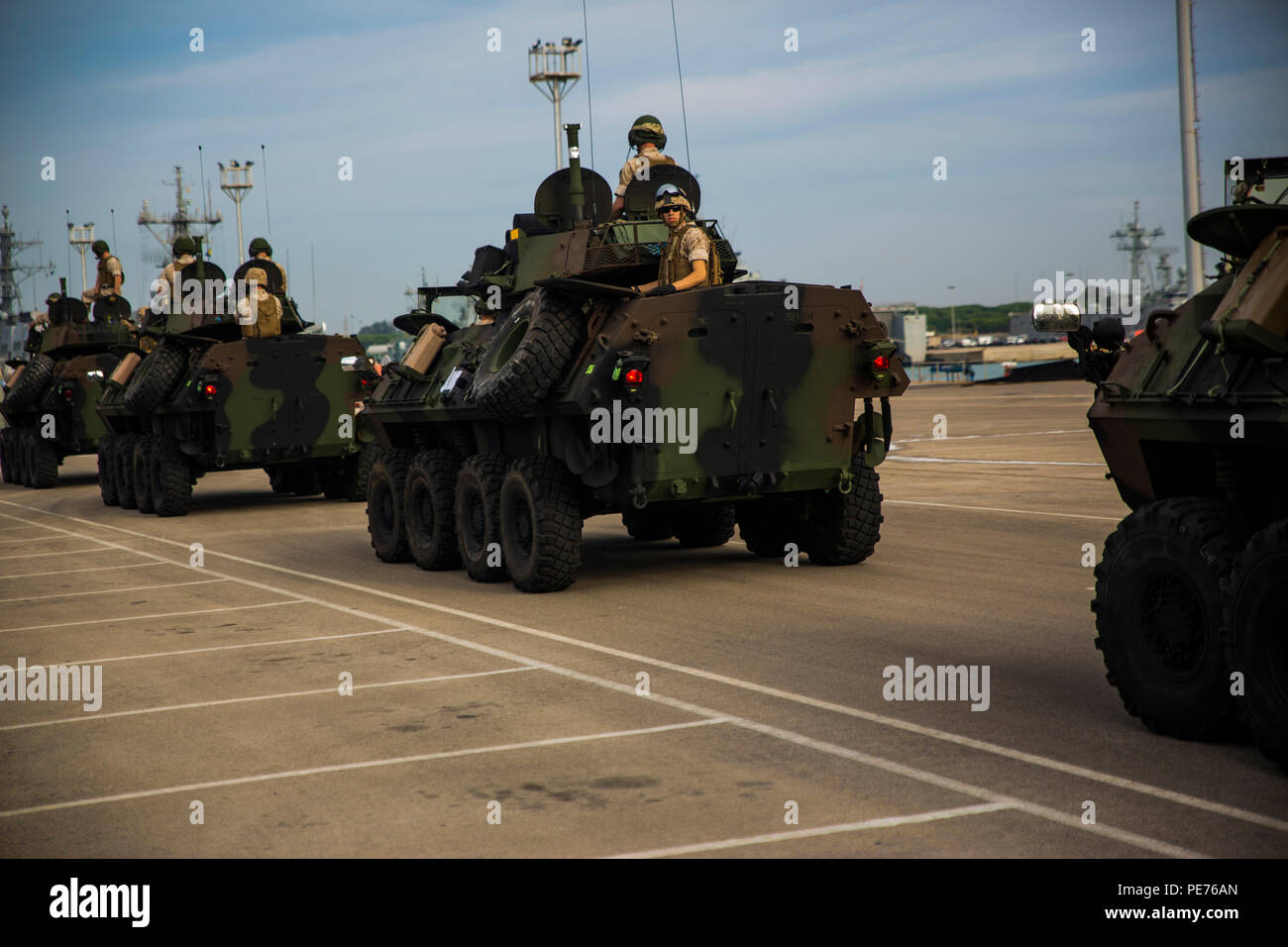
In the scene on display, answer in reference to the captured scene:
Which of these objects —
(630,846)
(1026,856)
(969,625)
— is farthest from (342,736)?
(969,625)

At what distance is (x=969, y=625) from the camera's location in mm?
10117

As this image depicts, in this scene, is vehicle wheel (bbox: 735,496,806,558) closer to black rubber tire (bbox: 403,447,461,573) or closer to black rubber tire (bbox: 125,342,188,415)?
black rubber tire (bbox: 403,447,461,573)

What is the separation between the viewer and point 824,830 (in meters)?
5.87

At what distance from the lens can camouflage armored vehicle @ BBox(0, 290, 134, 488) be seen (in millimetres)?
29250

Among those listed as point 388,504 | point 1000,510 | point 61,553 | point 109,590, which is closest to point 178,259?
point 61,553

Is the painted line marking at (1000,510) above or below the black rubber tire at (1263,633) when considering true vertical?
below

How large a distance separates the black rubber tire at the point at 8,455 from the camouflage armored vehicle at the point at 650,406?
824 inches

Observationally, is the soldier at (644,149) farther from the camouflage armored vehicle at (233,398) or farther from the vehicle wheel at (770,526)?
the camouflage armored vehicle at (233,398)

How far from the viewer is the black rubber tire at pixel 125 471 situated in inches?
934

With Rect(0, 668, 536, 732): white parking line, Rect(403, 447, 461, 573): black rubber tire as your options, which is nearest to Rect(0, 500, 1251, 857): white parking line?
Rect(0, 668, 536, 732): white parking line

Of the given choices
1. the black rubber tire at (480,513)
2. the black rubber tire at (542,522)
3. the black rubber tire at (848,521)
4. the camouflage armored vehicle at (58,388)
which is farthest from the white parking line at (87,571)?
the camouflage armored vehicle at (58,388)

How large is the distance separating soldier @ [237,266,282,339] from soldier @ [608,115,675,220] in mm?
9269

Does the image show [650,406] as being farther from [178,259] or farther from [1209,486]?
[178,259]

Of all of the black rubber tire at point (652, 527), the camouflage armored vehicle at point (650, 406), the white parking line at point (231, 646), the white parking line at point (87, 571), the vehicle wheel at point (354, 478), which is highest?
the camouflage armored vehicle at point (650, 406)
